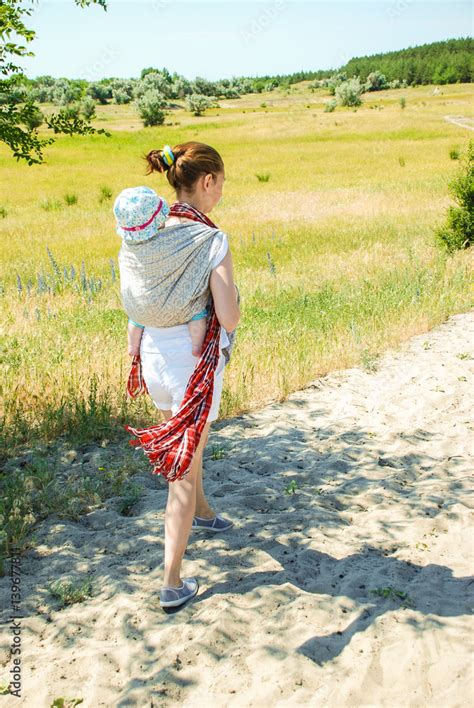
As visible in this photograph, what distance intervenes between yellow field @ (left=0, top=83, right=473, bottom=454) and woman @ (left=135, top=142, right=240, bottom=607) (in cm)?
241

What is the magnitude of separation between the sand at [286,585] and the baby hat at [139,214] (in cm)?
182

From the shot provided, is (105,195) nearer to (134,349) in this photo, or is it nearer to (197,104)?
(134,349)

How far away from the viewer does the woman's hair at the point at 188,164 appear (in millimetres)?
3031

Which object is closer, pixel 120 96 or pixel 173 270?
pixel 173 270

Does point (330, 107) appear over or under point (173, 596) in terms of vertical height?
over

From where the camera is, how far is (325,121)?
53.1 m

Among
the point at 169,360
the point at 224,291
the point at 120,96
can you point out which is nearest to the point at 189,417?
the point at 169,360

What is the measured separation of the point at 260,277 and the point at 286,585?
8.66 meters

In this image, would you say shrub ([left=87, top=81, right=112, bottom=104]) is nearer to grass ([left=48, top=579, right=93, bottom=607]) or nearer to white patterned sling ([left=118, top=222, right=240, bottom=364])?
white patterned sling ([left=118, top=222, right=240, bottom=364])

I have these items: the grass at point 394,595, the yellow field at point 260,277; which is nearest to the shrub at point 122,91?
the yellow field at point 260,277

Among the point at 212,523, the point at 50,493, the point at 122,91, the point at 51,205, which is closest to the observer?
the point at 212,523

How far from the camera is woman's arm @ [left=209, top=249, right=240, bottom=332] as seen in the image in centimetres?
294

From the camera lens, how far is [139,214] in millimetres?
2902

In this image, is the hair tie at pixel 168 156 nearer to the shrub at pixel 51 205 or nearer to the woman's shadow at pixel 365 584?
the woman's shadow at pixel 365 584
